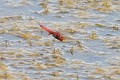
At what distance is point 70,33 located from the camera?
1001cm

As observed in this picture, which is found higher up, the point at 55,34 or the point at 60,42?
the point at 55,34

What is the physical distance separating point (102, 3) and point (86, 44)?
2.23m

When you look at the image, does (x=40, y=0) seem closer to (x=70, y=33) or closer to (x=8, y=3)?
(x=8, y=3)

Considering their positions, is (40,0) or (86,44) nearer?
(86,44)

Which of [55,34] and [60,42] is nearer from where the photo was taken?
[55,34]

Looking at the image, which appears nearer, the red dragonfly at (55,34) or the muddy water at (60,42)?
the muddy water at (60,42)

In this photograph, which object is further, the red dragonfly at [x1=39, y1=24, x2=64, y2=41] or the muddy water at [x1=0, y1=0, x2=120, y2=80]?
the red dragonfly at [x1=39, y1=24, x2=64, y2=41]

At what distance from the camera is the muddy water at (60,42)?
8.43 meters

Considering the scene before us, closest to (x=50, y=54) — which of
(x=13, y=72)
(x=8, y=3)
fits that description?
(x=13, y=72)

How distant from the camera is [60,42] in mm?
9602

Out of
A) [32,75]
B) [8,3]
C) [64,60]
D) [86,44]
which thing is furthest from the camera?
[8,3]

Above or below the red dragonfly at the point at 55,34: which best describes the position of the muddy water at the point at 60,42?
below

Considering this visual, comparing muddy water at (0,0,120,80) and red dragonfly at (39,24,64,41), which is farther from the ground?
red dragonfly at (39,24,64,41)

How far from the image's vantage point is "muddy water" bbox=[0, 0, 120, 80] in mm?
8430
